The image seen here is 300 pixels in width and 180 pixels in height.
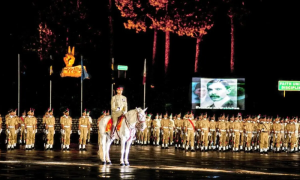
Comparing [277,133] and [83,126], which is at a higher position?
[83,126]

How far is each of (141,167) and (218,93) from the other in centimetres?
2247

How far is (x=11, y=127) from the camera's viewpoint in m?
33.9

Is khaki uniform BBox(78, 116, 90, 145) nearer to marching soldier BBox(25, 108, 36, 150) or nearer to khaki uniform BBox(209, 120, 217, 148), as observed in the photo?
marching soldier BBox(25, 108, 36, 150)

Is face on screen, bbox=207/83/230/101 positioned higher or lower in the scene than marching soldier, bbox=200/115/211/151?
higher

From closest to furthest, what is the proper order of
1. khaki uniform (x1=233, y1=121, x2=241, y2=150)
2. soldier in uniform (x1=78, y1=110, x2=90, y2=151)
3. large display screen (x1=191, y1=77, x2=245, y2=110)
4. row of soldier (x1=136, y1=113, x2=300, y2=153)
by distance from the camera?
soldier in uniform (x1=78, y1=110, x2=90, y2=151)
row of soldier (x1=136, y1=113, x2=300, y2=153)
khaki uniform (x1=233, y1=121, x2=241, y2=150)
large display screen (x1=191, y1=77, x2=245, y2=110)

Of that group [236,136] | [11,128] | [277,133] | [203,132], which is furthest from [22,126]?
[277,133]

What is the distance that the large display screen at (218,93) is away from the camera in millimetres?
46094

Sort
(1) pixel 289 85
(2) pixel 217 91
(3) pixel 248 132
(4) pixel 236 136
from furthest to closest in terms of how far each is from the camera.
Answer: (1) pixel 289 85 < (2) pixel 217 91 < (3) pixel 248 132 < (4) pixel 236 136

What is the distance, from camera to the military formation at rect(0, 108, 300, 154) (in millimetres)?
33812

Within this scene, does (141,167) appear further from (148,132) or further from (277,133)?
(148,132)

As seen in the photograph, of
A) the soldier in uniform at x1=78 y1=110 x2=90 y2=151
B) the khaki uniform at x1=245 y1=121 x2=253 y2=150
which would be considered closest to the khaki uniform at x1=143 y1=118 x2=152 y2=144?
the khaki uniform at x1=245 y1=121 x2=253 y2=150

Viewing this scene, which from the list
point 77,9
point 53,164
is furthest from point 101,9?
point 53,164

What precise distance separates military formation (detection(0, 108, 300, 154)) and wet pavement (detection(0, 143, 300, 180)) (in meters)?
2.45

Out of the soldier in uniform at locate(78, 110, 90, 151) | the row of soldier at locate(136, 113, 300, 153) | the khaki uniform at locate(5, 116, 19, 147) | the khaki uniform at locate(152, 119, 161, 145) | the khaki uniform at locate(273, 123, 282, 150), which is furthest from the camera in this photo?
the khaki uniform at locate(152, 119, 161, 145)
